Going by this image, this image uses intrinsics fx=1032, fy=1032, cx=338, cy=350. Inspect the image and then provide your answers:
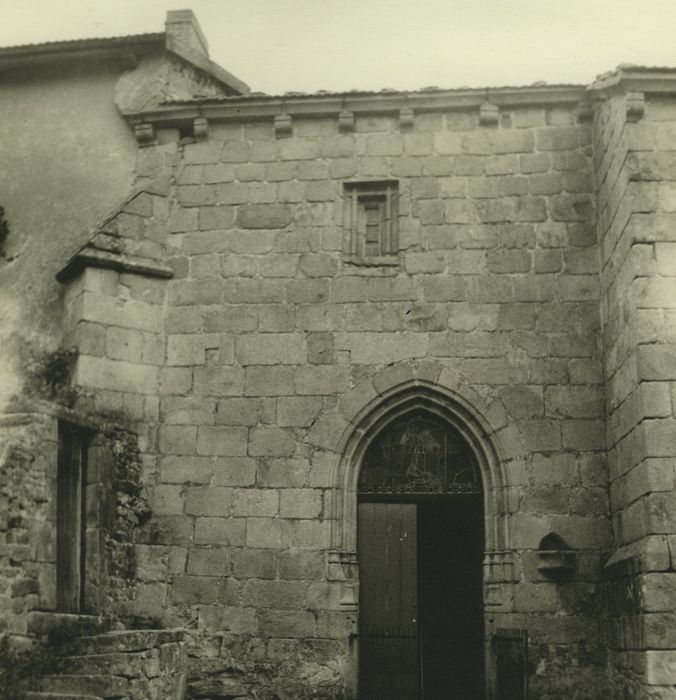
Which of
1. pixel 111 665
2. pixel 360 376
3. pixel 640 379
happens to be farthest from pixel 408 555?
pixel 111 665

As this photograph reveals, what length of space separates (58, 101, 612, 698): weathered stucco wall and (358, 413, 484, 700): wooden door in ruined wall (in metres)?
0.43

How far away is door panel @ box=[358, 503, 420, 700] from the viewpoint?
30.0 feet

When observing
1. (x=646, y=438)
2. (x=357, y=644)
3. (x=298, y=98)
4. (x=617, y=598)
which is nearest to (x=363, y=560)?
(x=357, y=644)

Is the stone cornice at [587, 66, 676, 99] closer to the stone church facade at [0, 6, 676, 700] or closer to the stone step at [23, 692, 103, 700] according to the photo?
the stone church facade at [0, 6, 676, 700]

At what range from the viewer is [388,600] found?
9.30 metres

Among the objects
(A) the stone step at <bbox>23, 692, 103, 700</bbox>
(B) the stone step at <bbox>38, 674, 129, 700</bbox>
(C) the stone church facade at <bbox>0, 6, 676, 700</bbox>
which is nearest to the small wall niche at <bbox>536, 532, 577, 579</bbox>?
(C) the stone church facade at <bbox>0, 6, 676, 700</bbox>

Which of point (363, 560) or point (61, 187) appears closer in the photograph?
point (363, 560)

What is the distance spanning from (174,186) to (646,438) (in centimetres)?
498

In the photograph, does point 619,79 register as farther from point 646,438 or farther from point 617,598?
point 617,598

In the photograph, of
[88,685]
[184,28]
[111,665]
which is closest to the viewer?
[88,685]

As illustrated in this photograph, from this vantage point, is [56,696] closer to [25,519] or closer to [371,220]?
[25,519]

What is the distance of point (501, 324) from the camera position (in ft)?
30.1

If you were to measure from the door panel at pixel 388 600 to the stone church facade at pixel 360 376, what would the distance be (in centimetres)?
2

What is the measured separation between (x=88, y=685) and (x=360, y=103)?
564cm
